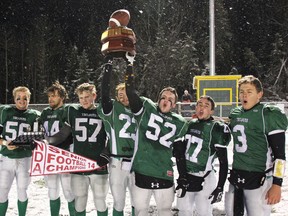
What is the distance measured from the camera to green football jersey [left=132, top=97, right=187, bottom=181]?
3729mm

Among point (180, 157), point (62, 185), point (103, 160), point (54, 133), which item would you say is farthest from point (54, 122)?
point (180, 157)

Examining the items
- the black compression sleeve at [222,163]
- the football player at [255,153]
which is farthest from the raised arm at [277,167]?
the black compression sleeve at [222,163]

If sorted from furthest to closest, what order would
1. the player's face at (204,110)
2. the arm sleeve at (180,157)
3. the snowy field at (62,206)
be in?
the snowy field at (62,206)
the player's face at (204,110)
the arm sleeve at (180,157)

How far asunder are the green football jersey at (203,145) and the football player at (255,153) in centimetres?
25

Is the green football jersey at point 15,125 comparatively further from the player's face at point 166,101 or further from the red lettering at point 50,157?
the player's face at point 166,101

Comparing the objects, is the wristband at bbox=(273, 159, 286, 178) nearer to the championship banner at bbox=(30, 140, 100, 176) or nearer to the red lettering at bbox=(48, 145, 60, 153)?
the championship banner at bbox=(30, 140, 100, 176)

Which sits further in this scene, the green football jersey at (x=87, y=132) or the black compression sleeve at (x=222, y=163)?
the green football jersey at (x=87, y=132)

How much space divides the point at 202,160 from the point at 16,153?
7.60ft

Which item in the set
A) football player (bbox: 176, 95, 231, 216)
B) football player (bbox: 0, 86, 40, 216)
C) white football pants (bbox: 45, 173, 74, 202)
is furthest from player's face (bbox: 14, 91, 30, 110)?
football player (bbox: 176, 95, 231, 216)

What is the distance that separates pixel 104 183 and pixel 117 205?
29cm

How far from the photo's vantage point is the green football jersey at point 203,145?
12.9 ft

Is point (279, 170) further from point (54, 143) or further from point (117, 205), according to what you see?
point (54, 143)

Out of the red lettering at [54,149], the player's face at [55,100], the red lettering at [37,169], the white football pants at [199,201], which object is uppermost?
the player's face at [55,100]

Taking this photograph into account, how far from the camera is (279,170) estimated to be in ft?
11.2
